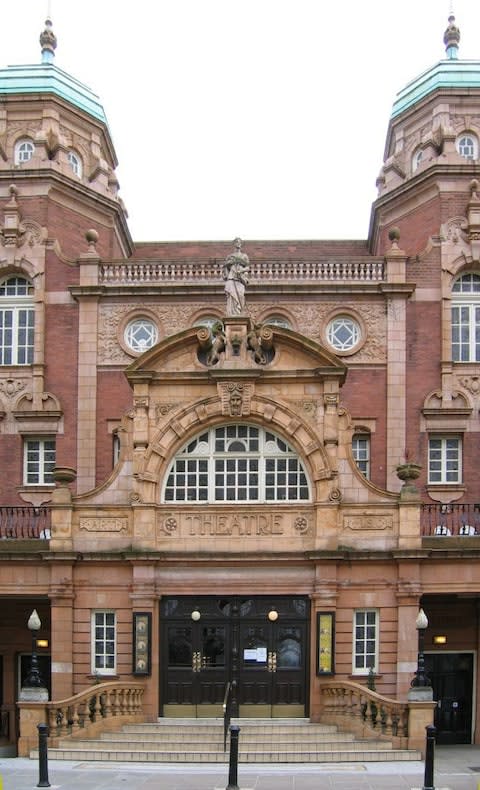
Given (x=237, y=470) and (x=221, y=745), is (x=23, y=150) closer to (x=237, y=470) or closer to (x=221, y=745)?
(x=237, y=470)

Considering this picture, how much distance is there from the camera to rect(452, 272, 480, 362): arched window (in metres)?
36.7

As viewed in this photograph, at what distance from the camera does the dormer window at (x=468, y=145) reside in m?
38.4

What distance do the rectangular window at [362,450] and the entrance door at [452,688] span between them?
6.01 meters

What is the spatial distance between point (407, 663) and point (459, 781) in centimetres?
575

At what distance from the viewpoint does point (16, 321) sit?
123ft

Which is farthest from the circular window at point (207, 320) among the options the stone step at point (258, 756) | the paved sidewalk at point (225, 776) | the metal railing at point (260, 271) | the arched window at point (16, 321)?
the paved sidewalk at point (225, 776)

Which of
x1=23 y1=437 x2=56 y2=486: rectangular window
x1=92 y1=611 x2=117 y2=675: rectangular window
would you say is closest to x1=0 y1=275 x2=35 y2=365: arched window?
x1=23 y1=437 x2=56 y2=486: rectangular window

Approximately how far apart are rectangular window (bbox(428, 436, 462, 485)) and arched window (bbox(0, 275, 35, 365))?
12899 millimetres

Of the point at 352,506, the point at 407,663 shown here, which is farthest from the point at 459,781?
the point at 352,506

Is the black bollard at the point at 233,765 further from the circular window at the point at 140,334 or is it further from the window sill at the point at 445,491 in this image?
the circular window at the point at 140,334

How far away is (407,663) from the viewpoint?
96.2 ft

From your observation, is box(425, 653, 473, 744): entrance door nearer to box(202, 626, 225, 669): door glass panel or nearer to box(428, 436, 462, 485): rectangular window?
box(428, 436, 462, 485): rectangular window

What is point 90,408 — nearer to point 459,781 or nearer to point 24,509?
point 24,509

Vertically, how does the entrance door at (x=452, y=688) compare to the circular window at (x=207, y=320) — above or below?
below
